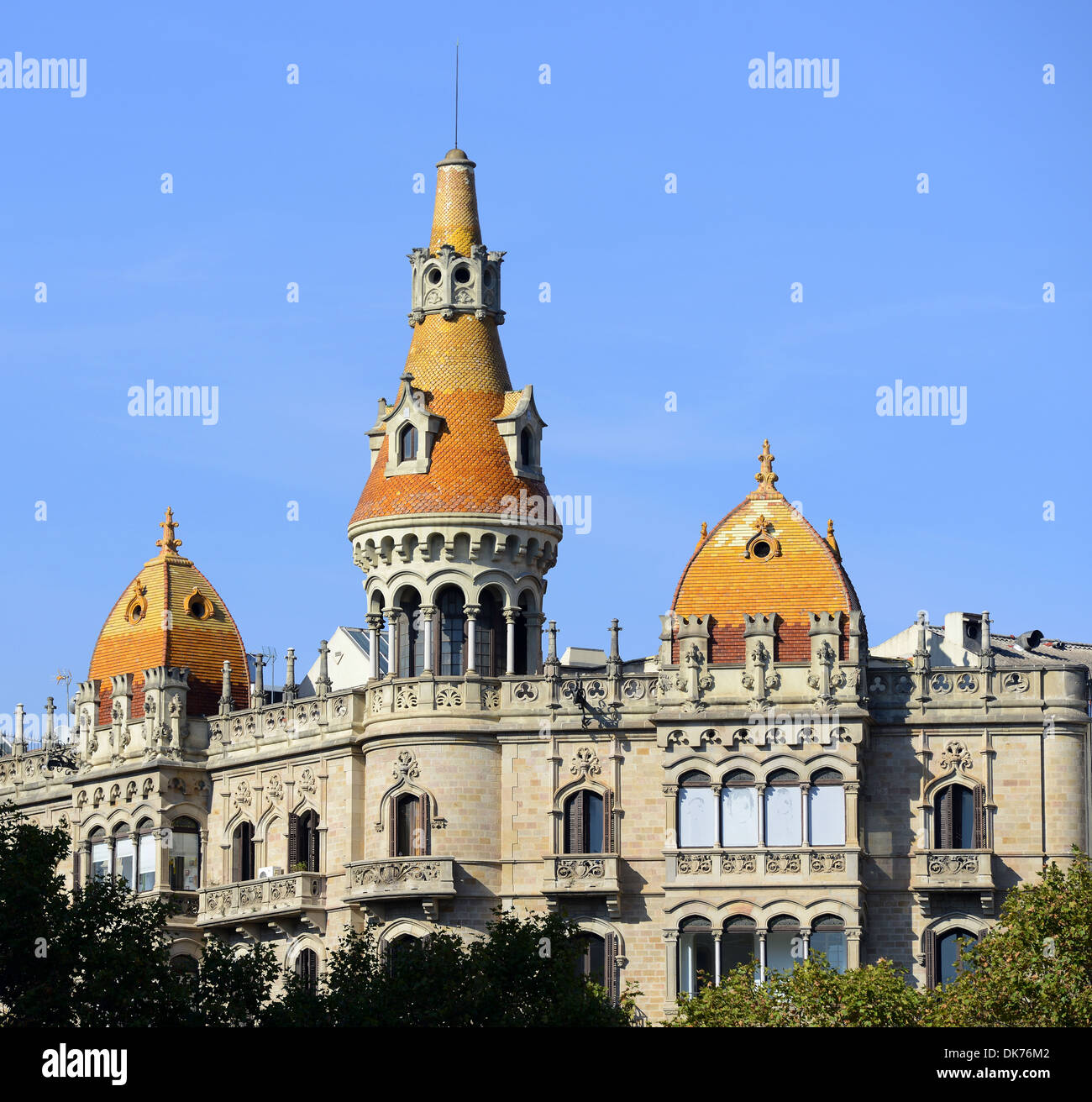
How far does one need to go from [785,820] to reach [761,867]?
155 cm

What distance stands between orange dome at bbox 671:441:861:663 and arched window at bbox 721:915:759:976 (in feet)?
24.5

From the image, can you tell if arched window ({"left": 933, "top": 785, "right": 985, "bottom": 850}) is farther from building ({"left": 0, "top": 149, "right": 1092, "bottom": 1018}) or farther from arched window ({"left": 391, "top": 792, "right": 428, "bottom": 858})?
arched window ({"left": 391, "top": 792, "right": 428, "bottom": 858})

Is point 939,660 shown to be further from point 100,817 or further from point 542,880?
point 100,817

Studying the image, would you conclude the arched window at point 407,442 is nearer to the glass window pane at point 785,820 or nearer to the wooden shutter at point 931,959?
the glass window pane at point 785,820

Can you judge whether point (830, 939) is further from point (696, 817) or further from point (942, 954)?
point (696, 817)

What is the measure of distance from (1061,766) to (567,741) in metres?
14.1

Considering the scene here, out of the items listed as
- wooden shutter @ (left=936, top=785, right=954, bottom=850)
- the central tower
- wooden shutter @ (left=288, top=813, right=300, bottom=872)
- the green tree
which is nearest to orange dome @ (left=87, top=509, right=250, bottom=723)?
wooden shutter @ (left=288, top=813, right=300, bottom=872)

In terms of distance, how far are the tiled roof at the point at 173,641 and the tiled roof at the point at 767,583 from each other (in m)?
18.7

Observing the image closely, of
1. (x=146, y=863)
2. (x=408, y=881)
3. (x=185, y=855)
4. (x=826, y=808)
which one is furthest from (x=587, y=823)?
(x=146, y=863)

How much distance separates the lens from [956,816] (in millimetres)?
80188

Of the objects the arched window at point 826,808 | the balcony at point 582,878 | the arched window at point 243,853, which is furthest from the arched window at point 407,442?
the arched window at point 826,808

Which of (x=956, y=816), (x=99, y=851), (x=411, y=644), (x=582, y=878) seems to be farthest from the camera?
(x=99, y=851)
